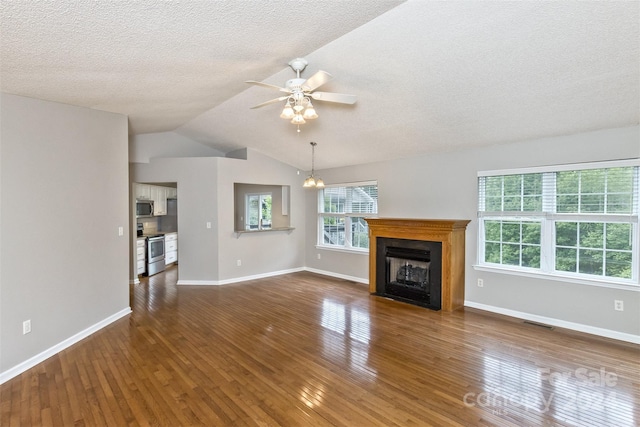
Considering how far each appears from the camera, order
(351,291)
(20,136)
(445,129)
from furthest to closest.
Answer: (351,291), (445,129), (20,136)

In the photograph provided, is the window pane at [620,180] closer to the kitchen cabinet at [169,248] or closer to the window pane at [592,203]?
the window pane at [592,203]

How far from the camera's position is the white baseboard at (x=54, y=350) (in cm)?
278

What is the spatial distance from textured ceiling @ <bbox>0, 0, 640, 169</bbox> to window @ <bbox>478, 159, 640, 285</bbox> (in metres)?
0.55

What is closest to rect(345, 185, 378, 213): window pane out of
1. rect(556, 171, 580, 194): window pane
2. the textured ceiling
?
the textured ceiling

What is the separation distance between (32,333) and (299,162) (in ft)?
16.3

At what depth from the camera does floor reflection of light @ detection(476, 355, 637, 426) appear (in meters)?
2.31

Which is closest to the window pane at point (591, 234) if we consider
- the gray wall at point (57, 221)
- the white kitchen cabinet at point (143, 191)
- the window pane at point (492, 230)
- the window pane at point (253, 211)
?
the window pane at point (492, 230)

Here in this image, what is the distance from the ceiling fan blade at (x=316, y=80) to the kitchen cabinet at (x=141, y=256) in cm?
529

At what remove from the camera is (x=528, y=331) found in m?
3.80

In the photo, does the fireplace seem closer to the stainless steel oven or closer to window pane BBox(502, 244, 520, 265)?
window pane BBox(502, 244, 520, 265)

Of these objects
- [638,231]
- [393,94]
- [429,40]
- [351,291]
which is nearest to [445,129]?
[393,94]

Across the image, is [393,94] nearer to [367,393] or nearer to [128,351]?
[367,393]

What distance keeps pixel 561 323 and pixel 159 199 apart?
7689 mm

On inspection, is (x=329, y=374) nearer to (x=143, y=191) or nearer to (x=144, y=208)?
(x=144, y=208)
